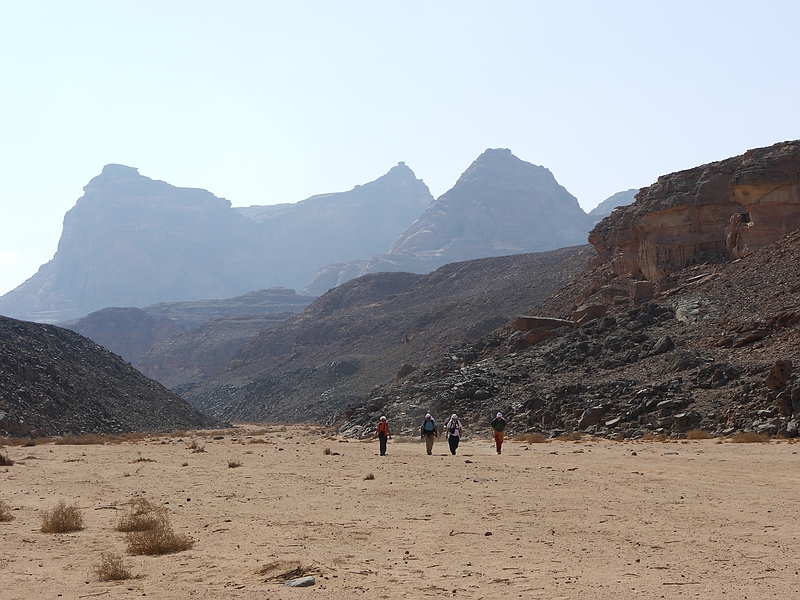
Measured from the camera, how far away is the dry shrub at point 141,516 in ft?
38.6

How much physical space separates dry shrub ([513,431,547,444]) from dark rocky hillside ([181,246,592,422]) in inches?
994

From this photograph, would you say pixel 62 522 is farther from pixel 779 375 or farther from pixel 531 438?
pixel 779 375

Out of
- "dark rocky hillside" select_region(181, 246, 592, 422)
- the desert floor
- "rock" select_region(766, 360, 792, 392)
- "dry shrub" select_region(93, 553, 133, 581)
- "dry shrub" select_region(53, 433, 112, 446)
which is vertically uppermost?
"dark rocky hillside" select_region(181, 246, 592, 422)

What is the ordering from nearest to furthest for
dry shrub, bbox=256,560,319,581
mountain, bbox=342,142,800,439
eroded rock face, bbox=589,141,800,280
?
dry shrub, bbox=256,560,319,581
mountain, bbox=342,142,800,439
eroded rock face, bbox=589,141,800,280

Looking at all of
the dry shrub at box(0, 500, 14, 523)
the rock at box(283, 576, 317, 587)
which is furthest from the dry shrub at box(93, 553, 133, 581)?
the dry shrub at box(0, 500, 14, 523)

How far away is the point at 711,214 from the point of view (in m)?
47.7

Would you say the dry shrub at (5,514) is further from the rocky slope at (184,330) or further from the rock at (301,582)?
the rocky slope at (184,330)

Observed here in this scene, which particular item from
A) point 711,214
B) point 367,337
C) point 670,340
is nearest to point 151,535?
point 670,340

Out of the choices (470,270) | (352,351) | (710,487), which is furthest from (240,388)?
(710,487)

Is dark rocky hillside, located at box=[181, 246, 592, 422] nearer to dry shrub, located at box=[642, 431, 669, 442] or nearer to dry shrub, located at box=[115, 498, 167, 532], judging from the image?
dry shrub, located at box=[642, 431, 669, 442]

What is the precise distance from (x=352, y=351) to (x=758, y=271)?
6023 centimetres

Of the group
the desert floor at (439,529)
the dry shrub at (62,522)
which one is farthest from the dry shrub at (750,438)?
the dry shrub at (62,522)

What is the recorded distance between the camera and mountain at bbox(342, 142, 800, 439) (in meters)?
28.8

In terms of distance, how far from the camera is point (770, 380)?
26781mm
